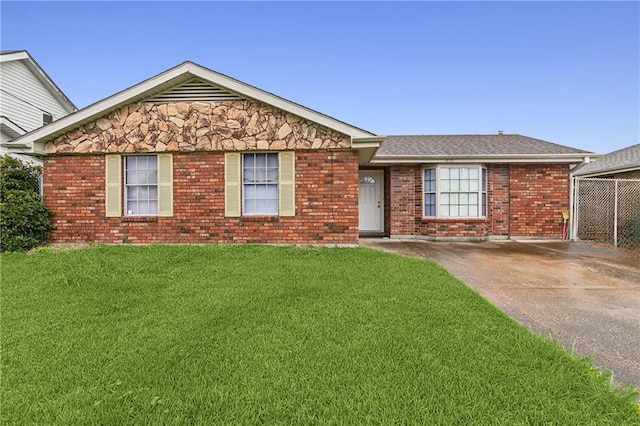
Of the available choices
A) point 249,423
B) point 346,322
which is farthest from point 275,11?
point 249,423

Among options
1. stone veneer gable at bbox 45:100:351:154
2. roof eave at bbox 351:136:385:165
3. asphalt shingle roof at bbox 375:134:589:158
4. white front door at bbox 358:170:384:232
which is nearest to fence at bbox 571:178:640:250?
asphalt shingle roof at bbox 375:134:589:158

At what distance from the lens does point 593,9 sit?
1013 cm

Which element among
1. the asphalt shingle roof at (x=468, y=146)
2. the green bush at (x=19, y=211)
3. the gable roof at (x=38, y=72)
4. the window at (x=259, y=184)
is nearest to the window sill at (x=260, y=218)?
the window at (x=259, y=184)

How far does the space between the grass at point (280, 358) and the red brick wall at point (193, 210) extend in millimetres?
3176

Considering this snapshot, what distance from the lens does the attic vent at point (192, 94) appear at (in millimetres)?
8227

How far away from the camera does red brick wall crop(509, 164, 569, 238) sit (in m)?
11.0

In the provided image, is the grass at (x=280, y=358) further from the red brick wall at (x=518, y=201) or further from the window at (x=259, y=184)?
the red brick wall at (x=518, y=201)

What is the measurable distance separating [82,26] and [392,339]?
14471mm

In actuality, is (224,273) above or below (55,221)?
below

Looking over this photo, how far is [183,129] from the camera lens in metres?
8.23

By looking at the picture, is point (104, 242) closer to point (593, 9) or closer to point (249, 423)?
point (249, 423)

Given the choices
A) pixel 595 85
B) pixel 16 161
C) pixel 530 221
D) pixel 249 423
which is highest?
pixel 595 85

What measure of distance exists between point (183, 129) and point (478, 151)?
381 inches

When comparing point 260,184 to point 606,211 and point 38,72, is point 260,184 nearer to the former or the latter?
point 606,211
